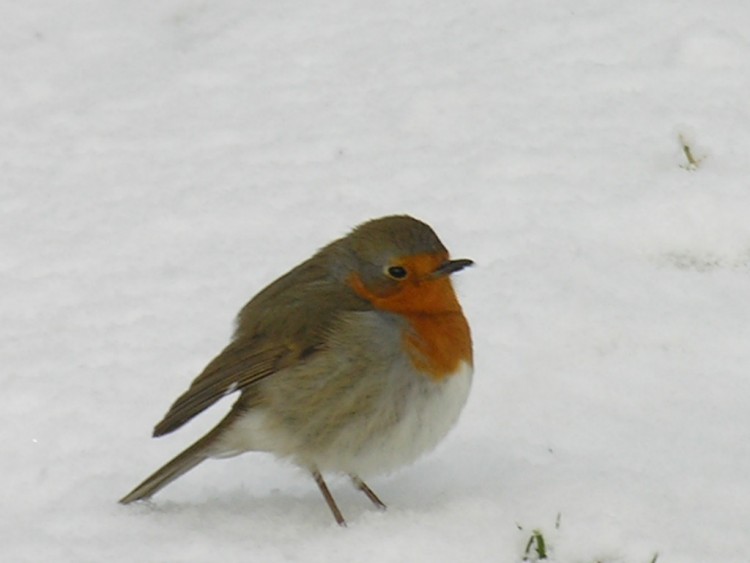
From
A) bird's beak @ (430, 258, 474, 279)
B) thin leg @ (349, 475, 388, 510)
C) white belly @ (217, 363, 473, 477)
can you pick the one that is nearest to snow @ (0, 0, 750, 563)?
thin leg @ (349, 475, 388, 510)

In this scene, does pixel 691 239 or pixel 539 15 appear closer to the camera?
pixel 691 239

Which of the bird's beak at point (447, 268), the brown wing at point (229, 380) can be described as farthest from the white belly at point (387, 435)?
the bird's beak at point (447, 268)

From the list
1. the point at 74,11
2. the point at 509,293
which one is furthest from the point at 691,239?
the point at 74,11

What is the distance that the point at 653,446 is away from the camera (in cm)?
498

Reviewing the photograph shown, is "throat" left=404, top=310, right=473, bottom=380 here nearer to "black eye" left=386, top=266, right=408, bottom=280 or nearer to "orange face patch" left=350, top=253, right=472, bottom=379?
"orange face patch" left=350, top=253, right=472, bottom=379

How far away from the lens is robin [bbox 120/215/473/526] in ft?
15.0

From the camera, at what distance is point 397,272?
4.71 m

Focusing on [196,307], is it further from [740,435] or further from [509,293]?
[740,435]

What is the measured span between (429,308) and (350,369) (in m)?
0.32

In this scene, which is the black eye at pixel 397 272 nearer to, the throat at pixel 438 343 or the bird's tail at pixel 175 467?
the throat at pixel 438 343

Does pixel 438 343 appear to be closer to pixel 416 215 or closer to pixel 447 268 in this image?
pixel 447 268

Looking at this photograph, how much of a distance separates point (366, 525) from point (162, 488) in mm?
772

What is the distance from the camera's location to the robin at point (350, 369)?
180 inches

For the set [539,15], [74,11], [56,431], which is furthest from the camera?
[74,11]
